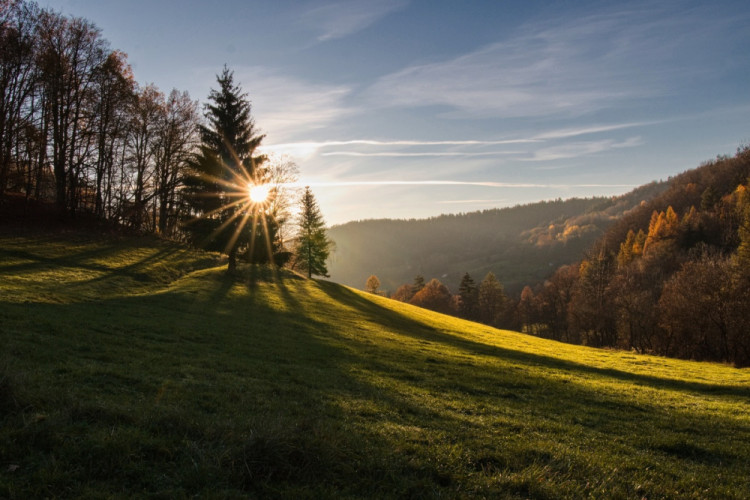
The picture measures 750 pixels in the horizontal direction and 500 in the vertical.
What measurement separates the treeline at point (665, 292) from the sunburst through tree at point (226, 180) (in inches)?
2057

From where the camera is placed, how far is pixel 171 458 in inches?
213

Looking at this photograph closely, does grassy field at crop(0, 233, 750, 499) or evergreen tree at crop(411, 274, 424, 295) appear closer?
grassy field at crop(0, 233, 750, 499)

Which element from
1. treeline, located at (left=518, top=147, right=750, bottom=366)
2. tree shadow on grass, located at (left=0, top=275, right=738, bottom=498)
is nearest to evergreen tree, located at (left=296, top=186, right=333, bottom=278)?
tree shadow on grass, located at (left=0, top=275, right=738, bottom=498)

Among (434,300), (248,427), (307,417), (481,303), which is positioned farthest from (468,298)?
(248,427)

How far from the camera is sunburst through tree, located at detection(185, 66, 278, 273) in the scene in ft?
118

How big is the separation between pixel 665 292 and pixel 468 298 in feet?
188

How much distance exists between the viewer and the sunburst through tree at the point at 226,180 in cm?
3591

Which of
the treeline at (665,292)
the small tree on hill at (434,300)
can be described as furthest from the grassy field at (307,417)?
the small tree on hill at (434,300)

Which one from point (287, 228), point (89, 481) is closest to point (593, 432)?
point (89, 481)

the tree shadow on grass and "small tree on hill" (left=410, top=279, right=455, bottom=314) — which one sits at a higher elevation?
the tree shadow on grass

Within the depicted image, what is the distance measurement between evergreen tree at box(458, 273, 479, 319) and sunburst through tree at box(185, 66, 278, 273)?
80.2 m

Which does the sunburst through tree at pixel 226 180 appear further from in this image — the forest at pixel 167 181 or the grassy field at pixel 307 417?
the grassy field at pixel 307 417

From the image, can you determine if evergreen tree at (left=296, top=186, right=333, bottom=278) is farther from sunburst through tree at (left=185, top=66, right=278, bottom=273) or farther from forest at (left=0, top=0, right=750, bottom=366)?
sunburst through tree at (left=185, top=66, right=278, bottom=273)

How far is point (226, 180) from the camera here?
3622 centimetres
